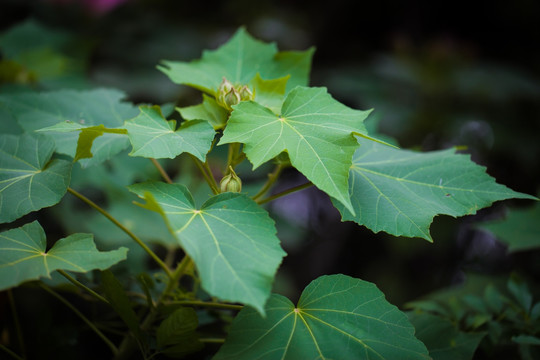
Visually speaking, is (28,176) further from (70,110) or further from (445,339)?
(445,339)

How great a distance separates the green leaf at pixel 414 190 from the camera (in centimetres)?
87

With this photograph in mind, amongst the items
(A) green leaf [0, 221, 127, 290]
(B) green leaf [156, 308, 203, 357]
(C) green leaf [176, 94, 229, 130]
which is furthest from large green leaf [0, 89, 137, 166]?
(B) green leaf [156, 308, 203, 357]

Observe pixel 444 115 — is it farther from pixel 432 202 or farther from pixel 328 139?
pixel 328 139

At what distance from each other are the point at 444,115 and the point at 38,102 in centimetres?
223

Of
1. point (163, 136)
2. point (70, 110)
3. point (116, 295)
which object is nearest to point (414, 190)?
point (163, 136)

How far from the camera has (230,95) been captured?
94 centimetres

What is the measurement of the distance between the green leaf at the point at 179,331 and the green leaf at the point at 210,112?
417 millimetres

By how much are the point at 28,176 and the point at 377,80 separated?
2.35 metres

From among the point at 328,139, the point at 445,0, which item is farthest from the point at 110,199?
the point at 445,0

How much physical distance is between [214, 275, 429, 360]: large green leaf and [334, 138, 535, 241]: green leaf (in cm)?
15

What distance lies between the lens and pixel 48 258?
2.53ft

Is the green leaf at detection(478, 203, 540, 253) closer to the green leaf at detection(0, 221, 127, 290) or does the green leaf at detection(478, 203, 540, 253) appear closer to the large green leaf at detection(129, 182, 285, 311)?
the large green leaf at detection(129, 182, 285, 311)

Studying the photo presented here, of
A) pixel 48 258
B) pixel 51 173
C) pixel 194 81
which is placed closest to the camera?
pixel 48 258

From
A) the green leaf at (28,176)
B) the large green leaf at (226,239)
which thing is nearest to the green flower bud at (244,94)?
the large green leaf at (226,239)
